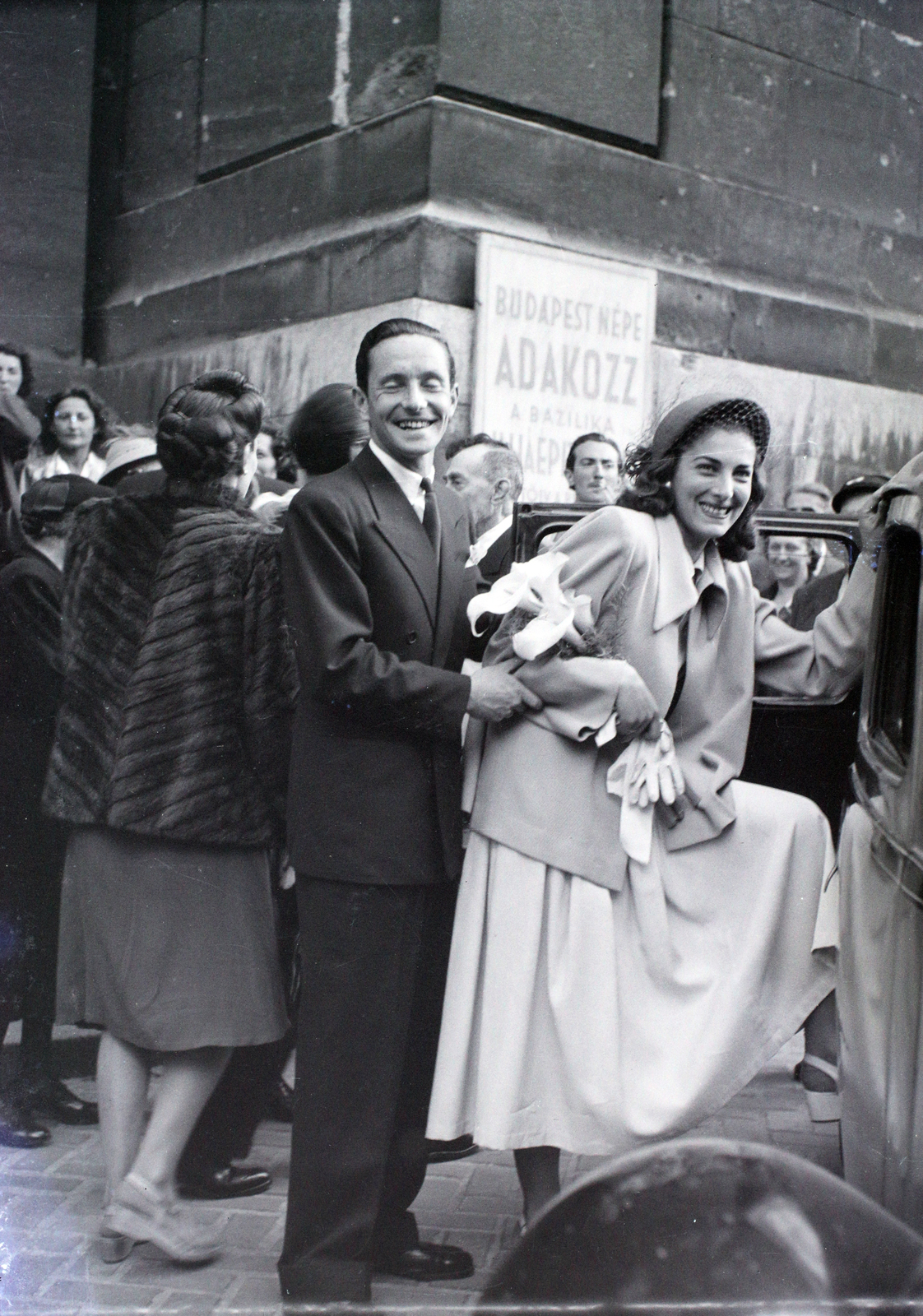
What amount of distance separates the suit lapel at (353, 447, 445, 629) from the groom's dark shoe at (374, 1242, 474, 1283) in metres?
1.51

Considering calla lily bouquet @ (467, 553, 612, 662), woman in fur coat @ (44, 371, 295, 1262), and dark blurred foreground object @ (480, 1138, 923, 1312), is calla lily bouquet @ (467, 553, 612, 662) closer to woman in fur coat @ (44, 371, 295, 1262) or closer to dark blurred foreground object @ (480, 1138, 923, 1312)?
woman in fur coat @ (44, 371, 295, 1262)

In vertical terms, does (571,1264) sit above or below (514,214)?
below

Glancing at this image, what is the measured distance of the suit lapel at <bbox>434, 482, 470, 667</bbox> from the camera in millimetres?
3266

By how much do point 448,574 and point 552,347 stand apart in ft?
14.3

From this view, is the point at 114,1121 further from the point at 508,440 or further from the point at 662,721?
the point at 508,440

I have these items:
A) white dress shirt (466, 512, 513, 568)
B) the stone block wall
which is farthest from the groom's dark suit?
the stone block wall

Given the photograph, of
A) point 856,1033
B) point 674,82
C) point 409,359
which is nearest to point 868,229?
point 674,82

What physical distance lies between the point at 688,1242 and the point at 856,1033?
0.64 metres

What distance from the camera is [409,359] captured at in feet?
10.6

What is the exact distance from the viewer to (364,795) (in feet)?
10.2

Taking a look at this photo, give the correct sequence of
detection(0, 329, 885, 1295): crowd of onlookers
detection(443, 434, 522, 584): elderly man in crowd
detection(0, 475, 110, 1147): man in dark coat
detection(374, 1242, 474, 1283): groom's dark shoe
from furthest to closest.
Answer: detection(443, 434, 522, 584): elderly man in crowd < detection(0, 475, 110, 1147): man in dark coat < detection(0, 329, 885, 1295): crowd of onlookers < detection(374, 1242, 474, 1283): groom's dark shoe

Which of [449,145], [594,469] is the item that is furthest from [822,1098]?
[449,145]

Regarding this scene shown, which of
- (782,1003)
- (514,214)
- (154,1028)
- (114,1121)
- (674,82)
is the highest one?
(674,82)

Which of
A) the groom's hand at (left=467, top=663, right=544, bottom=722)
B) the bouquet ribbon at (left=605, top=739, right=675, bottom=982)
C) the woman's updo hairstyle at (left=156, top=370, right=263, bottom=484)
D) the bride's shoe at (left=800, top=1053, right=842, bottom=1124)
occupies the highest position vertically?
the woman's updo hairstyle at (left=156, top=370, right=263, bottom=484)
